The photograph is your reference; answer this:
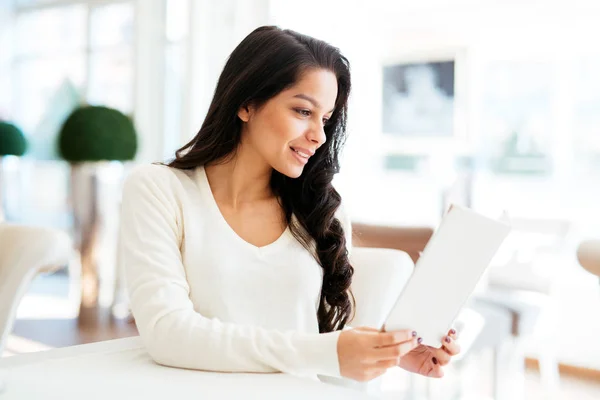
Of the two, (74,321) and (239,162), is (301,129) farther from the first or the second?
(74,321)

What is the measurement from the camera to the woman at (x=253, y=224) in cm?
116

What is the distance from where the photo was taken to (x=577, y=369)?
4125 millimetres

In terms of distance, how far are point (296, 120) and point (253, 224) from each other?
236 millimetres

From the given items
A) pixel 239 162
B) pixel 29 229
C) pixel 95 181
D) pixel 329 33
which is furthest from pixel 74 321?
pixel 239 162

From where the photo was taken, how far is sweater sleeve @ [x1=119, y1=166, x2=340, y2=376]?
1077 mm

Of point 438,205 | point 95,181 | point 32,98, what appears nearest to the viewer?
point 95,181

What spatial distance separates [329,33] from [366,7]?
0.29 m

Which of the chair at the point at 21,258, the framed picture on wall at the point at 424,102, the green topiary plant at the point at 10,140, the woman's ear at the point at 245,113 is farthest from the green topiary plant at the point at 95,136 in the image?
the woman's ear at the point at 245,113

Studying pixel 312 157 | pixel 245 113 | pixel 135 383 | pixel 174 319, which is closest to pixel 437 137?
pixel 312 157

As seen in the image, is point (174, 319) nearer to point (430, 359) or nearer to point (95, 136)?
point (430, 359)

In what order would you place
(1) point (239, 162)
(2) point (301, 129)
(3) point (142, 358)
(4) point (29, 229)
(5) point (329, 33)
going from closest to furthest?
(3) point (142, 358), (2) point (301, 129), (1) point (239, 162), (4) point (29, 229), (5) point (329, 33)

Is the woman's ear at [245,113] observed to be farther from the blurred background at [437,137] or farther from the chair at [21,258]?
the blurred background at [437,137]

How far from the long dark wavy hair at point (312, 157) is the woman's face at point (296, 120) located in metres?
0.02

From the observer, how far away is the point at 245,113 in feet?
4.83
